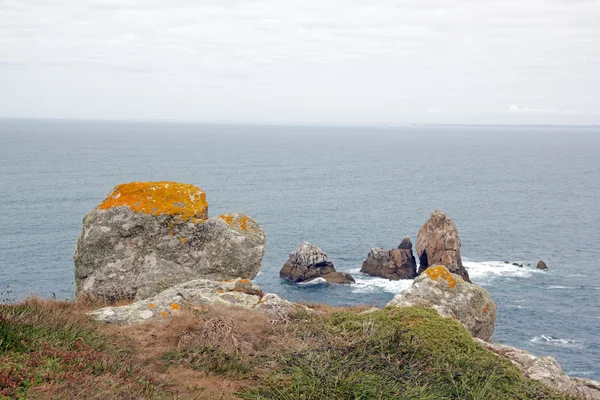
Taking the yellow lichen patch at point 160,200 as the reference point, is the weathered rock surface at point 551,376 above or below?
below

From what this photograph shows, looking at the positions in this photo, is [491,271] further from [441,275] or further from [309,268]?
[441,275]

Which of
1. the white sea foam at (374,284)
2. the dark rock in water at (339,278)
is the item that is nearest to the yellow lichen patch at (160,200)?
the white sea foam at (374,284)

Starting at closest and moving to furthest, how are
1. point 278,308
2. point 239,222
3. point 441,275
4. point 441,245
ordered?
point 278,308 → point 441,275 → point 239,222 → point 441,245

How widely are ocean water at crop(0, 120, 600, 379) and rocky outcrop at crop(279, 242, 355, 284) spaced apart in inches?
60.8

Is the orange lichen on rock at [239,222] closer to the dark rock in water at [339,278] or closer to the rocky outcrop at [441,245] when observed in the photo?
the dark rock in water at [339,278]

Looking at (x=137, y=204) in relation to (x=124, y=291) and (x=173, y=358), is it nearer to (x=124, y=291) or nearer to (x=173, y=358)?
(x=124, y=291)

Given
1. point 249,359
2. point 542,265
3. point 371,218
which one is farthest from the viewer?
point 371,218

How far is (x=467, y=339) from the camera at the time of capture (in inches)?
427

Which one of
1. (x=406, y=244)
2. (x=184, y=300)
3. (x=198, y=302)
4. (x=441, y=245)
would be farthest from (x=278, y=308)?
(x=406, y=244)

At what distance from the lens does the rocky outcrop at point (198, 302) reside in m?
12.4

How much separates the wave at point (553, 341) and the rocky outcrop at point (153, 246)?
3390 cm

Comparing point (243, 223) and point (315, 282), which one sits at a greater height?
point (243, 223)

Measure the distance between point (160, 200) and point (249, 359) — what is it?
9.29 m

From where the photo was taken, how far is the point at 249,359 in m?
9.62
